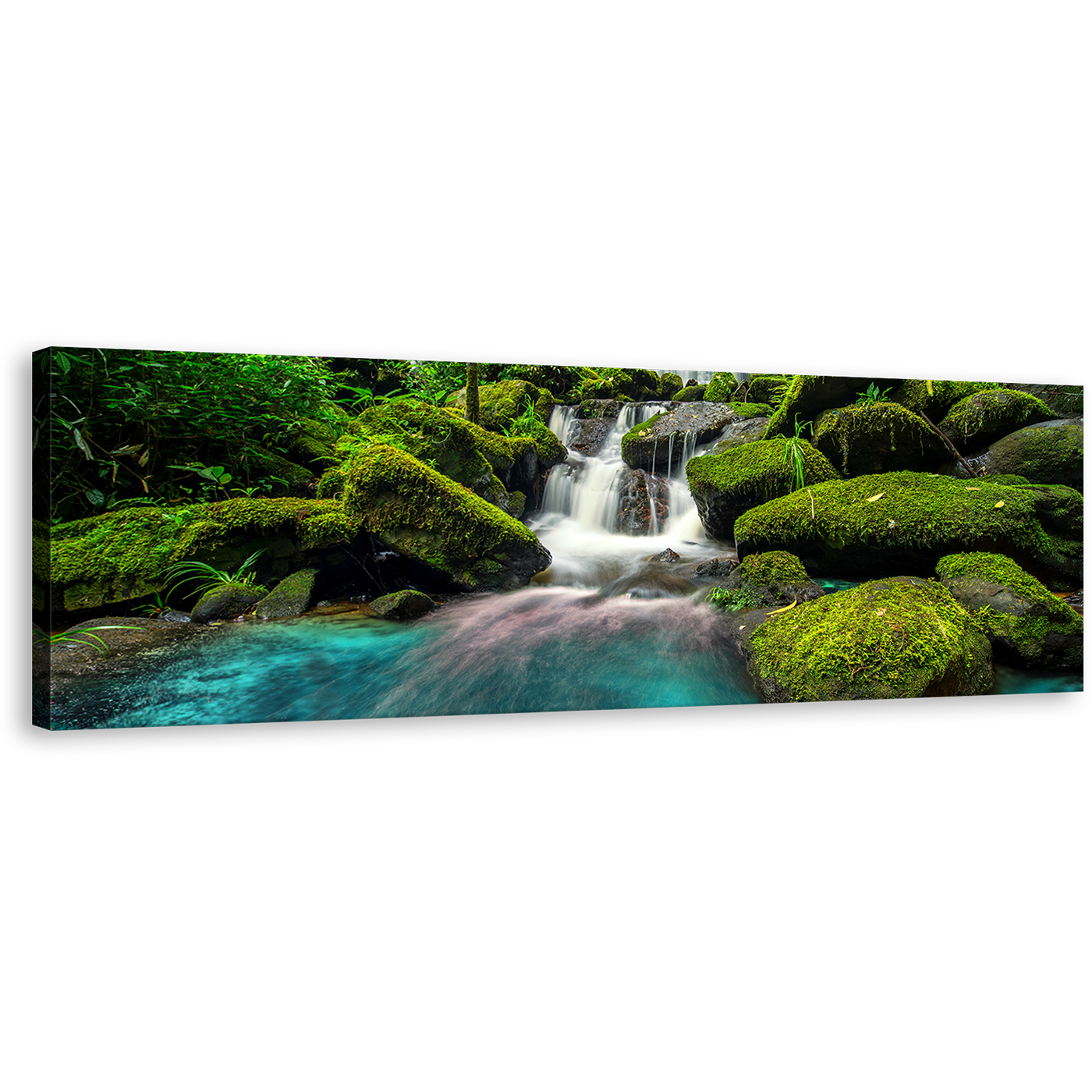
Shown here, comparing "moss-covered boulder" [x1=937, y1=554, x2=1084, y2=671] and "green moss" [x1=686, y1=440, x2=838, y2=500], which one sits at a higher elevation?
"green moss" [x1=686, y1=440, x2=838, y2=500]

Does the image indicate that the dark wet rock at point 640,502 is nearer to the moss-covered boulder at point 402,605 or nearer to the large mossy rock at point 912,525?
the large mossy rock at point 912,525

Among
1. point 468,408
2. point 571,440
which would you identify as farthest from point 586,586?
point 468,408

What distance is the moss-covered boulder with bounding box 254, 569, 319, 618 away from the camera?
101 inches

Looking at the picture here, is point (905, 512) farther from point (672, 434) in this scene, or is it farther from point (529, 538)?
point (529, 538)

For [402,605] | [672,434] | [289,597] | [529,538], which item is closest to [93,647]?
[289,597]

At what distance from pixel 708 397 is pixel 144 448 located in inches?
102

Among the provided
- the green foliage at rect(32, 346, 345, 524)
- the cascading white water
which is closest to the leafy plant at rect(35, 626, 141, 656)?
the green foliage at rect(32, 346, 345, 524)

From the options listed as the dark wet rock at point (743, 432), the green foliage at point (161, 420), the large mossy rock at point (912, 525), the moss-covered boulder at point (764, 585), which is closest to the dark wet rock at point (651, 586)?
the moss-covered boulder at point (764, 585)

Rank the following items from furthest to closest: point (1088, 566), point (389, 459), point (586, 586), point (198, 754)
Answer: point (1088, 566) → point (586, 586) → point (389, 459) → point (198, 754)

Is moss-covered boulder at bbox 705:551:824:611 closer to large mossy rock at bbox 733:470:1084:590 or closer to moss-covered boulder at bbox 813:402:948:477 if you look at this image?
large mossy rock at bbox 733:470:1084:590

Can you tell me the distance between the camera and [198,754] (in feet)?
8.19

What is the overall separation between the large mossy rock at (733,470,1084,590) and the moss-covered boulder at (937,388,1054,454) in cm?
24

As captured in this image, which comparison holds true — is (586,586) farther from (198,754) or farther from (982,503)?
(982,503)

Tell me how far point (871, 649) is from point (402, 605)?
2266 millimetres
